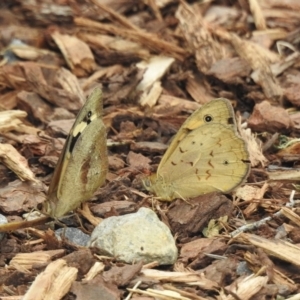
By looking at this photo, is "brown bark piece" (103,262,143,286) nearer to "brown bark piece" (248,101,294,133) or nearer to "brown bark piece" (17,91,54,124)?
"brown bark piece" (248,101,294,133)

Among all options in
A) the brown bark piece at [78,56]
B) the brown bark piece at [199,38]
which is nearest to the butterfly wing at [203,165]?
the brown bark piece at [199,38]

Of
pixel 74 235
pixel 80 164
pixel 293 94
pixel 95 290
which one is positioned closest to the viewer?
pixel 95 290

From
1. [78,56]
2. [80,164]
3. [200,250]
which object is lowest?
[200,250]

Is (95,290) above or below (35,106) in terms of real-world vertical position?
above

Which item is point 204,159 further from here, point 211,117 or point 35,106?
point 35,106

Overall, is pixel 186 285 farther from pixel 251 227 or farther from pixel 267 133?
pixel 267 133

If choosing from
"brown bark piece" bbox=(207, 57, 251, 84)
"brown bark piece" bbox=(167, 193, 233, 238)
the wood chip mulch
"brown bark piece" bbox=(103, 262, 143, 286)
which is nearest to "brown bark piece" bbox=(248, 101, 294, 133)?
the wood chip mulch

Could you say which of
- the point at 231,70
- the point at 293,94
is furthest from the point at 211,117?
the point at 231,70

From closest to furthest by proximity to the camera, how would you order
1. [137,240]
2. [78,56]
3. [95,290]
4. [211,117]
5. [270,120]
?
[95,290] → [137,240] → [211,117] → [270,120] → [78,56]

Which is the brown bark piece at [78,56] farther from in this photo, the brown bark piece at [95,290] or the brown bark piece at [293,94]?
the brown bark piece at [95,290]
